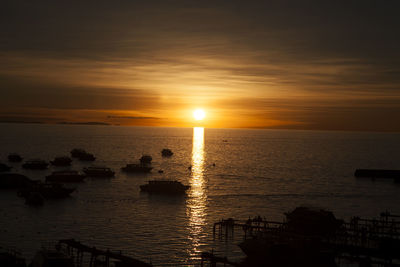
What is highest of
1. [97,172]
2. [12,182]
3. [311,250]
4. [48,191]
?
[97,172]

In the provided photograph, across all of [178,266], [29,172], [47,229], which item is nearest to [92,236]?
[47,229]

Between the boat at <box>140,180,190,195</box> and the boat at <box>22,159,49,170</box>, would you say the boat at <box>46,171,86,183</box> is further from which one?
the boat at <box>22,159,49,170</box>

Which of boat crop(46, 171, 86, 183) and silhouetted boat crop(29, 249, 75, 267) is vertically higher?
boat crop(46, 171, 86, 183)

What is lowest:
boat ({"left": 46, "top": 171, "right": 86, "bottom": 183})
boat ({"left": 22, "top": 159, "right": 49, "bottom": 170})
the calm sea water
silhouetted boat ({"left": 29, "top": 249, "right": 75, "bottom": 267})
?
the calm sea water

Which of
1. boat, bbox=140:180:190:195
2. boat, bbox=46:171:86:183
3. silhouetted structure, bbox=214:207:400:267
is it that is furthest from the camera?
boat, bbox=46:171:86:183

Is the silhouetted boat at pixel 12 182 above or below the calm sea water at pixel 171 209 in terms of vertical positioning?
above

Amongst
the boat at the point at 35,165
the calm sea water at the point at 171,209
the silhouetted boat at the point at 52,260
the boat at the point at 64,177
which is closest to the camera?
the silhouetted boat at the point at 52,260

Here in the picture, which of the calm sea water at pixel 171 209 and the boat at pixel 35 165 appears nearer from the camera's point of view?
the calm sea water at pixel 171 209

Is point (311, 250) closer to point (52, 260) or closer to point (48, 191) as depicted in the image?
point (52, 260)

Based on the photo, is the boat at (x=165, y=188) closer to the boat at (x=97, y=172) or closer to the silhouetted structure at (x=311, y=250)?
the boat at (x=97, y=172)

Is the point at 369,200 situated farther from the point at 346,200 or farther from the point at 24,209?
the point at 24,209

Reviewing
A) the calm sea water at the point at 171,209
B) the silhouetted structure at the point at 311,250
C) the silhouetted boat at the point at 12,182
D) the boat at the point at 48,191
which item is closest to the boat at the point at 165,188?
the calm sea water at the point at 171,209

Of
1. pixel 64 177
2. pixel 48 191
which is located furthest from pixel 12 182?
pixel 48 191

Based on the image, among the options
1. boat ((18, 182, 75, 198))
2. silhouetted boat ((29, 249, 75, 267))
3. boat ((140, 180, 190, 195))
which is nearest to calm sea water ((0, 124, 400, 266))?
boat ((18, 182, 75, 198))
